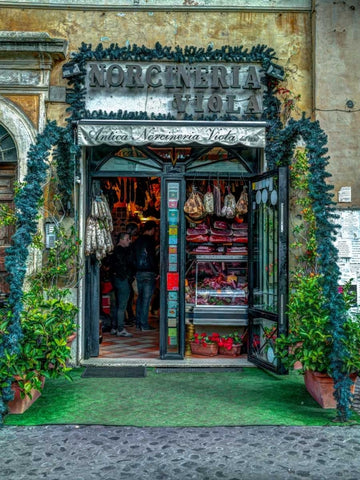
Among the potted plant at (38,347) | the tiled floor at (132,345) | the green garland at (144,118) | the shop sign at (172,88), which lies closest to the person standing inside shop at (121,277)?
the tiled floor at (132,345)

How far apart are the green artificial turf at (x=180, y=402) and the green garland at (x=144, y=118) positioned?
54 cm

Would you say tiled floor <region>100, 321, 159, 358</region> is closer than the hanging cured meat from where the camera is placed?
No

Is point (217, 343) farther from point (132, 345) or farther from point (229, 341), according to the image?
point (132, 345)

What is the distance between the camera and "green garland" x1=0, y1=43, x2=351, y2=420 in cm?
567

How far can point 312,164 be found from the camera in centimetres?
598

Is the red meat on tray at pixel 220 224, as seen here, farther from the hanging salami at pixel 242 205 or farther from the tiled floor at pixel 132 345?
the tiled floor at pixel 132 345

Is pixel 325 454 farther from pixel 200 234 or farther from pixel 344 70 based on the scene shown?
pixel 344 70

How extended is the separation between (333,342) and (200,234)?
11.6 feet

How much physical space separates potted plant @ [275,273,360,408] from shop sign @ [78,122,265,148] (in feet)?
7.68

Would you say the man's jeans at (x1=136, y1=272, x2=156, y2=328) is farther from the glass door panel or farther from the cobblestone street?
the cobblestone street

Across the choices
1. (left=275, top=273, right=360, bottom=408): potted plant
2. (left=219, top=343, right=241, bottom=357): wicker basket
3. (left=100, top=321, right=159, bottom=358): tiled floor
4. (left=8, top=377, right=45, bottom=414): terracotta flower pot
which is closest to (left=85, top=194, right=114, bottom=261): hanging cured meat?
(left=100, top=321, right=159, bottom=358): tiled floor

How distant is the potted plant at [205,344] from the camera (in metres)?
8.50

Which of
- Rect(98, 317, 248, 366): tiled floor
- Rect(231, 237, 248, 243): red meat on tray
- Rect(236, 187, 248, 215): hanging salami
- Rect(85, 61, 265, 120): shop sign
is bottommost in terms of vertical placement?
Rect(98, 317, 248, 366): tiled floor

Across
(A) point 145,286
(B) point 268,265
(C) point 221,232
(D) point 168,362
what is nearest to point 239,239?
(C) point 221,232
